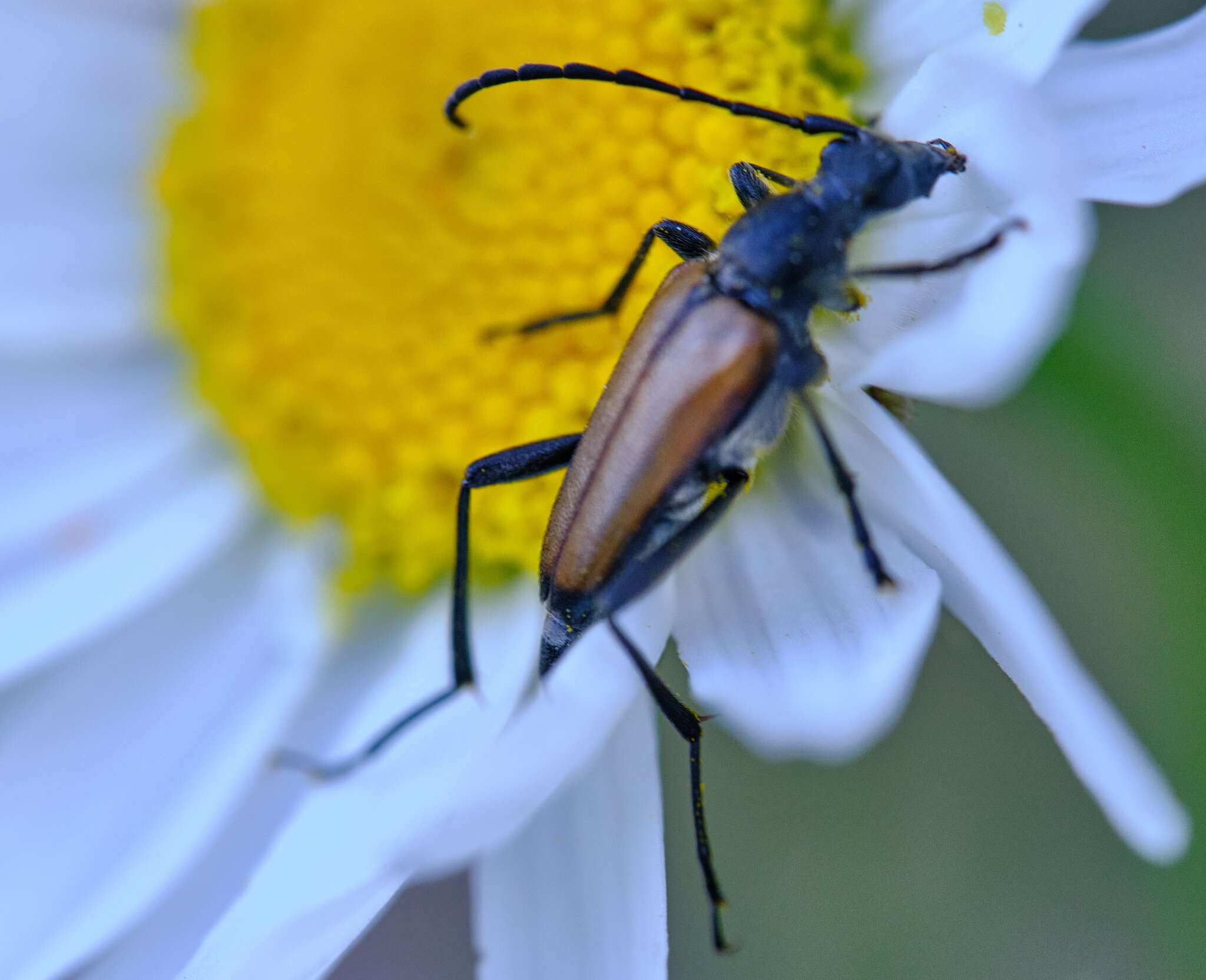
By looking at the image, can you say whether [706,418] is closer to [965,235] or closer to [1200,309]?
[965,235]

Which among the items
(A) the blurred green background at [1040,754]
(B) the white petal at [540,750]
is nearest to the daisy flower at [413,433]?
(B) the white petal at [540,750]

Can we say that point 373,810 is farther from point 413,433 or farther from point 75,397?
point 75,397

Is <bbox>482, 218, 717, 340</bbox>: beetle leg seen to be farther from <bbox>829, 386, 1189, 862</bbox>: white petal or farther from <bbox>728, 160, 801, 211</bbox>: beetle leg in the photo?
<bbox>829, 386, 1189, 862</bbox>: white petal

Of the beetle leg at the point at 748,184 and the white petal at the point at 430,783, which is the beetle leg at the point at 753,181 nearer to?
the beetle leg at the point at 748,184

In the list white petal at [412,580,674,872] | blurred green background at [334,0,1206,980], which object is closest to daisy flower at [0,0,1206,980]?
white petal at [412,580,674,872]

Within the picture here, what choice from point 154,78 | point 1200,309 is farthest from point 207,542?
point 1200,309

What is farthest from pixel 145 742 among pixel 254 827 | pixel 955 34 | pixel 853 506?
pixel 955 34
